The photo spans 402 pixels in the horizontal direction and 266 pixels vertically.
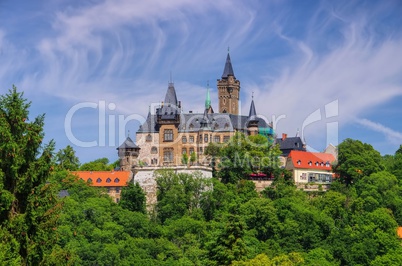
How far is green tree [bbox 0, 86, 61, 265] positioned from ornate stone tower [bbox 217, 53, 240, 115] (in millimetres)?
73715

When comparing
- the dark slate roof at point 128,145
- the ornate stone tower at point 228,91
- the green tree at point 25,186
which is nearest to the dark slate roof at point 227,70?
the ornate stone tower at point 228,91

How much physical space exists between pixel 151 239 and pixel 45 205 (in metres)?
40.5

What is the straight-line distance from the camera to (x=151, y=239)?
61469 mm

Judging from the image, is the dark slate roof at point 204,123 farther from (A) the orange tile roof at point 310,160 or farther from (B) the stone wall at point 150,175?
(B) the stone wall at point 150,175

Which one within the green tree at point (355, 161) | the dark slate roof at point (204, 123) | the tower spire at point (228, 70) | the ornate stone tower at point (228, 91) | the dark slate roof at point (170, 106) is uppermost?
A: the tower spire at point (228, 70)

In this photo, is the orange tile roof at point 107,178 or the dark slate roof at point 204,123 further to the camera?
the dark slate roof at point 204,123

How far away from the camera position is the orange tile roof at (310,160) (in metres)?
79.4

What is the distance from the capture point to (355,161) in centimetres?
7606

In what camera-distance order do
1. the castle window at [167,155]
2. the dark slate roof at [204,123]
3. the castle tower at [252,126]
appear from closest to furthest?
the castle window at [167,155]
the dark slate roof at [204,123]
the castle tower at [252,126]

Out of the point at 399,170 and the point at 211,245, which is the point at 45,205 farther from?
the point at 399,170

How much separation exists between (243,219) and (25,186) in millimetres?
43977

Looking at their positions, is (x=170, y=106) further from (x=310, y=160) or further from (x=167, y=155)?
(x=310, y=160)

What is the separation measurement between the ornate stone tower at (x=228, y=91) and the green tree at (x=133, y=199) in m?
28.3

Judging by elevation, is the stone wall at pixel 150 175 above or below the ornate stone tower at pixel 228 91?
below
